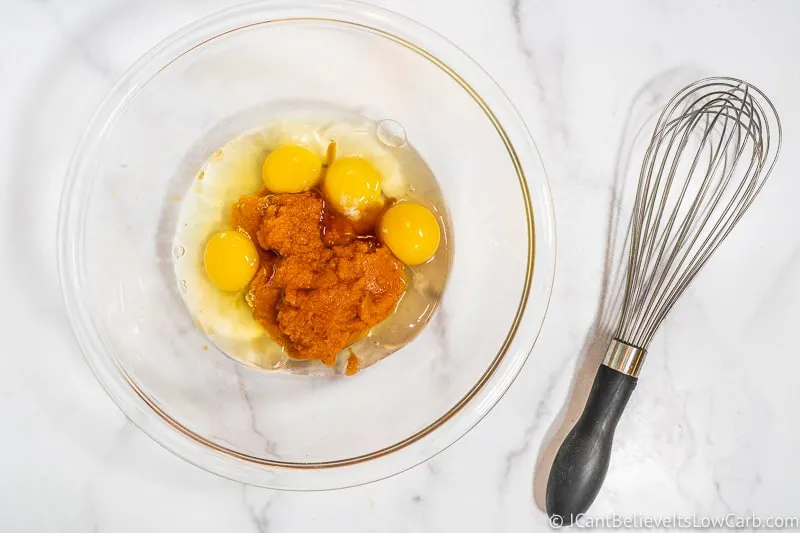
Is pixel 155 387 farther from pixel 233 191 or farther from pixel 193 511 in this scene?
pixel 233 191

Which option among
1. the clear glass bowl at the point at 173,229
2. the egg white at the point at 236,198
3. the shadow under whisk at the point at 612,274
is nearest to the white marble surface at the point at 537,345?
the shadow under whisk at the point at 612,274

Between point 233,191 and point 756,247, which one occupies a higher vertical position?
point 756,247

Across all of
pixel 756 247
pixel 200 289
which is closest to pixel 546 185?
pixel 756 247

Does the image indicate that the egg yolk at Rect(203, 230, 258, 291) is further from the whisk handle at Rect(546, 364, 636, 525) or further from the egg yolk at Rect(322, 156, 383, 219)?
the whisk handle at Rect(546, 364, 636, 525)

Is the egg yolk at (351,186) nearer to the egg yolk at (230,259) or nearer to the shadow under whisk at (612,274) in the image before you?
the egg yolk at (230,259)

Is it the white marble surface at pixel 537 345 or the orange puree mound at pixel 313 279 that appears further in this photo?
the white marble surface at pixel 537 345
